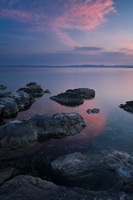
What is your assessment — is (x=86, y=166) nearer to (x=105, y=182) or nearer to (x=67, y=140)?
(x=105, y=182)

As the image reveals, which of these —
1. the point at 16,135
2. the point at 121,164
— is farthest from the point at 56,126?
the point at 121,164

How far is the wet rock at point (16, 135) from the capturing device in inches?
534

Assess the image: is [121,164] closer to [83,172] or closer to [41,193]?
[83,172]

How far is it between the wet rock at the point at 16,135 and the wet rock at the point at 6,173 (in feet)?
10.9

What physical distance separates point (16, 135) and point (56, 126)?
4846mm

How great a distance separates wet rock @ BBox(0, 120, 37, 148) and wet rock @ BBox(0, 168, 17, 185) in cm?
332

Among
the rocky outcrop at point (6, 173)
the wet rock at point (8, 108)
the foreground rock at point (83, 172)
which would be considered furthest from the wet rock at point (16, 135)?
the wet rock at point (8, 108)

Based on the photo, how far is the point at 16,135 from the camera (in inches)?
551

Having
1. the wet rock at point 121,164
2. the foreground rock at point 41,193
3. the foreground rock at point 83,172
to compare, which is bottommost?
the foreground rock at point 83,172

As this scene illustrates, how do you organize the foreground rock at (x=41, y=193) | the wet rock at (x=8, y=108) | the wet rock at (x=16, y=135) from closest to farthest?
the foreground rock at (x=41, y=193) < the wet rock at (x=16, y=135) < the wet rock at (x=8, y=108)

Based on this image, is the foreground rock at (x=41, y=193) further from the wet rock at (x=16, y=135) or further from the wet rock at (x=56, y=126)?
the wet rock at (x=56, y=126)

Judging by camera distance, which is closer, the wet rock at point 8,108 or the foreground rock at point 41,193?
the foreground rock at point 41,193

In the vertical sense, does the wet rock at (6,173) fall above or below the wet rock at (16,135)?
below

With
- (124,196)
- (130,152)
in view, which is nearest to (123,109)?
(130,152)
